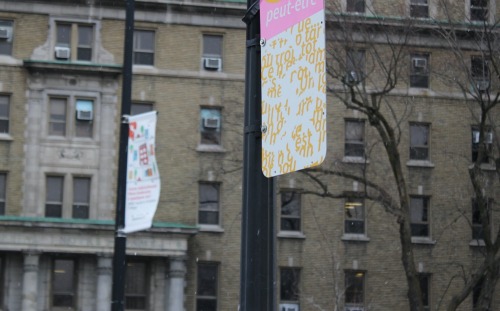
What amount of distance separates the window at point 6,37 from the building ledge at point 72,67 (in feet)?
3.06

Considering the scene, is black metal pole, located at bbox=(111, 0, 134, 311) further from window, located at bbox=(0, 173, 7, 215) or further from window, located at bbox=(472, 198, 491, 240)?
window, located at bbox=(472, 198, 491, 240)

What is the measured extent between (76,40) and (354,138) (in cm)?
1133

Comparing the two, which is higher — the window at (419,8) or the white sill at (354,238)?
the window at (419,8)

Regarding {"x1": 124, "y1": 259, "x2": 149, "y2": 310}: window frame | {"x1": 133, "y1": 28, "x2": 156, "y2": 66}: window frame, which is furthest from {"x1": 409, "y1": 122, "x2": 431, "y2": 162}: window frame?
{"x1": 124, "y1": 259, "x2": 149, "y2": 310}: window frame

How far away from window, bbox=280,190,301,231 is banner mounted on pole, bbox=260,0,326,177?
112ft

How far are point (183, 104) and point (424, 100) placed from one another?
954 cm

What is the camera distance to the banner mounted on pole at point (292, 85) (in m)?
5.93

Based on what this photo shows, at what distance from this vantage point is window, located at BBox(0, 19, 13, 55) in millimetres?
39500

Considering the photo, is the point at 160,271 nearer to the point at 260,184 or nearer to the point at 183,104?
the point at 183,104

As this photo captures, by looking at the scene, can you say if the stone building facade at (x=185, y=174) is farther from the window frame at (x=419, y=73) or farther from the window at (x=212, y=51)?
the window frame at (x=419, y=73)

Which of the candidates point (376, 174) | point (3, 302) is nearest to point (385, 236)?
point (376, 174)

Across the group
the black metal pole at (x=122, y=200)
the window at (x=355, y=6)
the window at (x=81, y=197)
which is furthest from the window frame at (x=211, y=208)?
the black metal pole at (x=122, y=200)

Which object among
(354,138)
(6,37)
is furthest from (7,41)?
(354,138)

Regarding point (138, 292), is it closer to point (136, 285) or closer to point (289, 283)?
point (136, 285)
